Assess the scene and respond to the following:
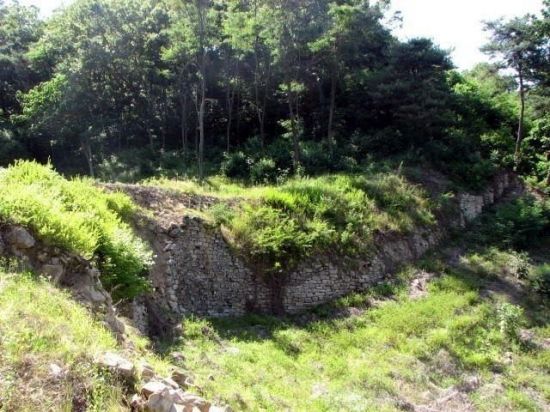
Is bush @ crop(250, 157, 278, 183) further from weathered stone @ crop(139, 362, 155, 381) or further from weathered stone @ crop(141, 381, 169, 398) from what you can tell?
weathered stone @ crop(141, 381, 169, 398)

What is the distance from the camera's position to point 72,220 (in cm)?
683

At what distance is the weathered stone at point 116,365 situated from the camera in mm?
4285

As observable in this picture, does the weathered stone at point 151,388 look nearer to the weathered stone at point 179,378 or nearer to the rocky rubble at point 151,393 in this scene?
the rocky rubble at point 151,393

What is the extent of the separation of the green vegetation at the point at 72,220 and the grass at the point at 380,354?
180cm

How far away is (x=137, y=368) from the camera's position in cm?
461

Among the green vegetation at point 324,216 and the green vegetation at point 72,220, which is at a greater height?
the green vegetation at point 72,220

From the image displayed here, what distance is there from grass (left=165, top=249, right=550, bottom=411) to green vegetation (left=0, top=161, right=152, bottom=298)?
5.91 feet

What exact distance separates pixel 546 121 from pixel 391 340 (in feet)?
49.2

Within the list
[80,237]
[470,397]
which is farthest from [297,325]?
[80,237]

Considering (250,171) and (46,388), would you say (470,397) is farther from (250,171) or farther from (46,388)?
(250,171)

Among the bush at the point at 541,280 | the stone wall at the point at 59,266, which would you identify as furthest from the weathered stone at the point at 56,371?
the bush at the point at 541,280

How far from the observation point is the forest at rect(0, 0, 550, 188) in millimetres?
19594

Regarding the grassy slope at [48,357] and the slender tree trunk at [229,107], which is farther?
the slender tree trunk at [229,107]

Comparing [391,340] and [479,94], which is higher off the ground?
[479,94]
